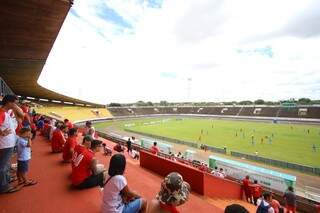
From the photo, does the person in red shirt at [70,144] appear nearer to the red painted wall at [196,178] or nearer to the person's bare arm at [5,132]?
the person's bare arm at [5,132]

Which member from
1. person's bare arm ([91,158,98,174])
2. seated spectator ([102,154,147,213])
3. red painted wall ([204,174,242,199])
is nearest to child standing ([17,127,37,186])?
person's bare arm ([91,158,98,174])

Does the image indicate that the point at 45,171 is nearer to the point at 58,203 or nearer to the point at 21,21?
the point at 58,203

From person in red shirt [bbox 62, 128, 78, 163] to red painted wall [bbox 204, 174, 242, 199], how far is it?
424cm

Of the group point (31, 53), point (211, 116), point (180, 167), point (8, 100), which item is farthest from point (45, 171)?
point (211, 116)

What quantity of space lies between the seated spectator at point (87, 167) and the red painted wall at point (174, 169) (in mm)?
3028

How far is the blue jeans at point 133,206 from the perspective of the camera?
3588mm

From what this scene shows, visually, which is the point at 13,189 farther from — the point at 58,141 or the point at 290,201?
the point at 290,201

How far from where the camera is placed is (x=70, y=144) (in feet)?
24.6

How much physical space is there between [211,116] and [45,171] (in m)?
85.0

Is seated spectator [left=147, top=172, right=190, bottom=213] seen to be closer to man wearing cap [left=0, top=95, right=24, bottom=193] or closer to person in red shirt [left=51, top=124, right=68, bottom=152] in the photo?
man wearing cap [left=0, top=95, right=24, bottom=193]

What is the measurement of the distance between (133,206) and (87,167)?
1.93 m

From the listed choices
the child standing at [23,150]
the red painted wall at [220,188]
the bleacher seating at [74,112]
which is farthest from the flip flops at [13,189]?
the bleacher seating at [74,112]

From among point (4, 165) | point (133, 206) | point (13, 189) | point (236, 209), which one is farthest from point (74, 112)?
point (236, 209)

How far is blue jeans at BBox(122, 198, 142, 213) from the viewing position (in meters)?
3.59
